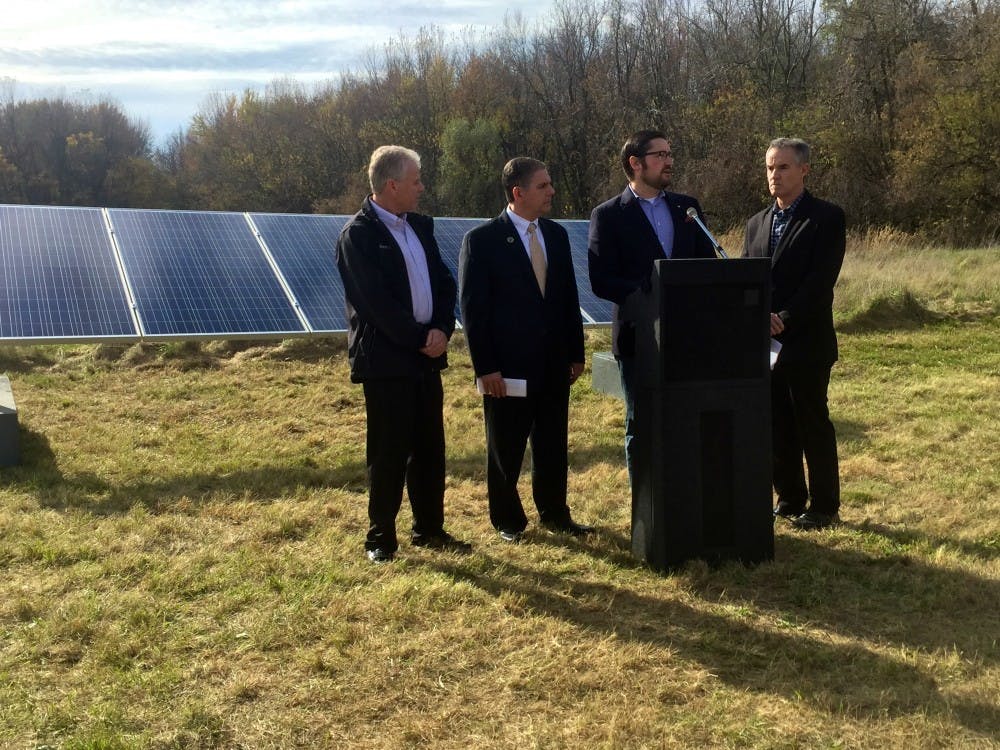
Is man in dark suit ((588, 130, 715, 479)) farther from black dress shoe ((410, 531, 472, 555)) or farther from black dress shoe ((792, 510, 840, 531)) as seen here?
black dress shoe ((792, 510, 840, 531))

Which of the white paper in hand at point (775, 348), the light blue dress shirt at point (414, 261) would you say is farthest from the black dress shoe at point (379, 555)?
the white paper in hand at point (775, 348)

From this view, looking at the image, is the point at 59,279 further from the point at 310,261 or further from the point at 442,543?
the point at 442,543

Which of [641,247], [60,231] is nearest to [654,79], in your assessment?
[60,231]

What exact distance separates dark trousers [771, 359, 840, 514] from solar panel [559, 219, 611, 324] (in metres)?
2.84

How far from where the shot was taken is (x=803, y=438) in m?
4.78

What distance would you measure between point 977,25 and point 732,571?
2574cm

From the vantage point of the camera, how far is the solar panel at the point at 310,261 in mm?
7961

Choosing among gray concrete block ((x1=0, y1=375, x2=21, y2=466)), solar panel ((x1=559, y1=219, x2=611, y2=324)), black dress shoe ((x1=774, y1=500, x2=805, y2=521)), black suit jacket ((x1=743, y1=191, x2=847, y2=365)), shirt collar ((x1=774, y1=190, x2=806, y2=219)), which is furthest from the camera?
solar panel ((x1=559, y1=219, x2=611, y2=324))

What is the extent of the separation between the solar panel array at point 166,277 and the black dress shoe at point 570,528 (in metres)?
3.33

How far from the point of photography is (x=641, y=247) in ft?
14.7

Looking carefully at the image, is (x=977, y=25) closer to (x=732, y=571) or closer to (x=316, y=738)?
(x=732, y=571)

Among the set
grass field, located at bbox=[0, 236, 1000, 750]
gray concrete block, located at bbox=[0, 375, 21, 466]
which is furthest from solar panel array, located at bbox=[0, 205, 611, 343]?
grass field, located at bbox=[0, 236, 1000, 750]

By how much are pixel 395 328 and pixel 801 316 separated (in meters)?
2.02

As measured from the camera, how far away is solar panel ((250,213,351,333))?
7.96 m
